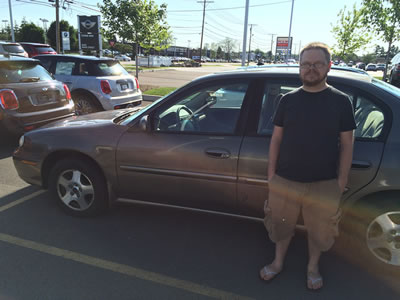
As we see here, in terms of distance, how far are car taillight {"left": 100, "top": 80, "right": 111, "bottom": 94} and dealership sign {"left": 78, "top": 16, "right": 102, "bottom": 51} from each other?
1616 cm

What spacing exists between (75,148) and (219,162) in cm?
149

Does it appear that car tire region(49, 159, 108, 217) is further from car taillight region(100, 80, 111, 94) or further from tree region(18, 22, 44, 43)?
tree region(18, 22, 44, 43)

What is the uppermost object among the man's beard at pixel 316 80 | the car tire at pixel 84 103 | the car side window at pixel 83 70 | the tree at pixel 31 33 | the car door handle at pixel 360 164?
A: the tree at pixel 31 33

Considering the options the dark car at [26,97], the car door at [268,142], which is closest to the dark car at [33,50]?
the dark car at [26,97]

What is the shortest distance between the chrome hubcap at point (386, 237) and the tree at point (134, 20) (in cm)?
1378

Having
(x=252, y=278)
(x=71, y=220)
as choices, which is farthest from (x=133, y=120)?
(x=252, y=278)

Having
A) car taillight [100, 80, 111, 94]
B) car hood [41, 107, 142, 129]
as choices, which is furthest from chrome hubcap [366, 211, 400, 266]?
car taillight [100, 80, 111, 94]

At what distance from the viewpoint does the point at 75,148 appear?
315cm

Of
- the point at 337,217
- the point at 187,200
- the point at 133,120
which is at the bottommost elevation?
the point at 187,200

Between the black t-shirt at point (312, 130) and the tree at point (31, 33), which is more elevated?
the tree at point (31, 33)

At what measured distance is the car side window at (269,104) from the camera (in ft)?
8.85

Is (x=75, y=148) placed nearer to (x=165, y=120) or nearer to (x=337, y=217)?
(x=165, y=120)

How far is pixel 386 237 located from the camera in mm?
2473

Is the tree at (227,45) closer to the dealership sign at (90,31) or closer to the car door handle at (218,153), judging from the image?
the dealership sign at (90,31)
